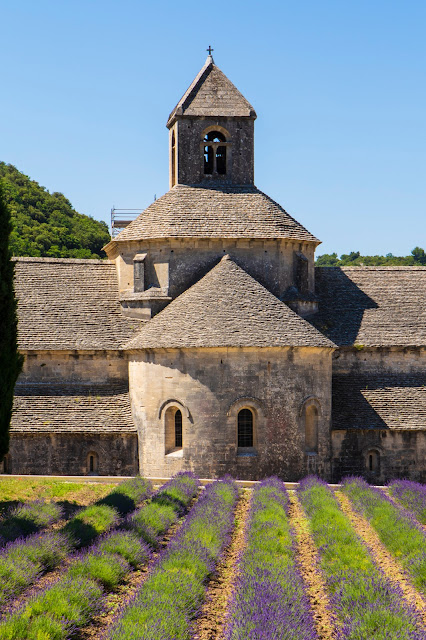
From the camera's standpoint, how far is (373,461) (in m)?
29.1

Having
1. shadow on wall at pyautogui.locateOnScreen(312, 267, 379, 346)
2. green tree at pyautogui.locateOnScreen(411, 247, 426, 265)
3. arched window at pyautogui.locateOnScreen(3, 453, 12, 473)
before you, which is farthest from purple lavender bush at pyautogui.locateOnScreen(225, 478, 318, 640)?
green tree at pyautogui.locateOnScreen(411, 247, 426, 265)

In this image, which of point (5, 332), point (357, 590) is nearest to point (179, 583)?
point (357, 590)

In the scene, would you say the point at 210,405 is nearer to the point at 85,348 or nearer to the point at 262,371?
the point at 262,371

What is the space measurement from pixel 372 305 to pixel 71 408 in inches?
502

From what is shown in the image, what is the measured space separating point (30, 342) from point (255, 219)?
31.9 feet

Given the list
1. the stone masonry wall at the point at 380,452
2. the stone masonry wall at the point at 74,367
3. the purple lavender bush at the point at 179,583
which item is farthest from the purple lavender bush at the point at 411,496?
the stone masonry wall at the point at 74,367

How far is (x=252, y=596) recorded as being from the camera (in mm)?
11562

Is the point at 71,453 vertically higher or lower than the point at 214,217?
lower

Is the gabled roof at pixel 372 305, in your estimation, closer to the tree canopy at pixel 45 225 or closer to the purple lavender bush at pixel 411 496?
the purple lavender bush at pixel 411 496

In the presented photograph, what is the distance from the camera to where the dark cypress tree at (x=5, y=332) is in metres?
19.3

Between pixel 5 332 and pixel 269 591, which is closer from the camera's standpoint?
pixel 269 591

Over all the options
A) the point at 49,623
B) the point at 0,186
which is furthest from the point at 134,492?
the point at 49,623

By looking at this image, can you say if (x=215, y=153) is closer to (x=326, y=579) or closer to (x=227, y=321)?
(x=227, y=321)

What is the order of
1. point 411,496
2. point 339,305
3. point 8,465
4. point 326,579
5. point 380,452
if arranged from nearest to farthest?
1. point 326,579
2. point 411,496
3. point 8,465
4. point 380,452
5. point 339,305
